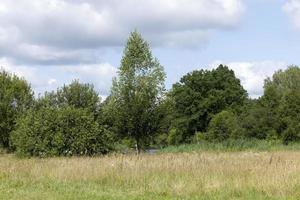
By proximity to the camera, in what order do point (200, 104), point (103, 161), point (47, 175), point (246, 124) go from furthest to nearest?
point (200, 104), point (246, 124), point (103, 161), point (47, 175)

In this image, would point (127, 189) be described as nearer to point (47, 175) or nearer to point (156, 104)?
point (47, 175)

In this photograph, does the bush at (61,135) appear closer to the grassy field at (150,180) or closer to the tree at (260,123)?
the grassy field at (150,180)

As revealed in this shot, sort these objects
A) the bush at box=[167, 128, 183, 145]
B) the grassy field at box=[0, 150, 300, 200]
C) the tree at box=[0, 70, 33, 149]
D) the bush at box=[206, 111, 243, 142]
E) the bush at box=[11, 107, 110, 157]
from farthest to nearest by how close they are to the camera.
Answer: the bush at box=[167, 128, 183, 145] < the bush at box=[206, 111, 243, 142] < the tree at box=[0, 70, 33, 149] < the bush at box=[11, 107, 110, 157] < the grassy field at box=[0, 150, 300, 200]

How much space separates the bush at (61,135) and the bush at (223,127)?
1669 inches

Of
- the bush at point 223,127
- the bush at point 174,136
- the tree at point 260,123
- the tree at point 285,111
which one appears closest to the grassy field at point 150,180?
→ the tree at point 285,111

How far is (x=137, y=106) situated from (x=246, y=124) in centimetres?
3499

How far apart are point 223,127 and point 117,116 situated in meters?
41.4

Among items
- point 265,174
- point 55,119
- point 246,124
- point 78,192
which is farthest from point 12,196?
point 246,124

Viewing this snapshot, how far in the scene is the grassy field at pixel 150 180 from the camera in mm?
12875

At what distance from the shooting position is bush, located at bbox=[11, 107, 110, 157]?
2825 cm

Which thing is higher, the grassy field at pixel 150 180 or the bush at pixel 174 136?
the bush at pixel 174 136

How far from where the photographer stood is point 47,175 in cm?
1708

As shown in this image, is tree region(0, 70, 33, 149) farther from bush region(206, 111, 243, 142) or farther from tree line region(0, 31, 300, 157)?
bush region(206, 111, 243, 142)

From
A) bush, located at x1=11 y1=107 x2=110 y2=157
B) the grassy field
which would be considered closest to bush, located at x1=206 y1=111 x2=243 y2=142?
bush, located at x1=11 y1=107 x2=110 y2=157
